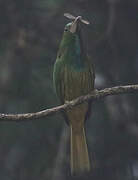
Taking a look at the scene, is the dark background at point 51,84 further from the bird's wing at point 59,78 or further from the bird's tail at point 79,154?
the bird's wing at point 59,78

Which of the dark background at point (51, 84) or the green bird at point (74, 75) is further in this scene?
the dark background at point (51, 84)

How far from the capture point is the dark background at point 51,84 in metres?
5.68

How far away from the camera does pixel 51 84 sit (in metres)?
6.04

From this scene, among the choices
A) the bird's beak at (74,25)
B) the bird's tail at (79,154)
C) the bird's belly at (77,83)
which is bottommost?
the bird's tail at (79,154)

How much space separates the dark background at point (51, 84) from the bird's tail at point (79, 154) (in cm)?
48

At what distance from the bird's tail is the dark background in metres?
0.48

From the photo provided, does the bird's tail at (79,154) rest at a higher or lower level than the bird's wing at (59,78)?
lower

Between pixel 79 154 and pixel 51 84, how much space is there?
1.38 meters

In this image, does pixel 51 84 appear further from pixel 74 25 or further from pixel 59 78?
pixel 74 25

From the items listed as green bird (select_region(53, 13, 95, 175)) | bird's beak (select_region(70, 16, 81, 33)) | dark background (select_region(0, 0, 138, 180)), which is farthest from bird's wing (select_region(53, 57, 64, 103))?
dark background (select_region(0, 0, 138, 180))

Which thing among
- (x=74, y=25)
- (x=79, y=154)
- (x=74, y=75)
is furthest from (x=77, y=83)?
(x=79, y=154)

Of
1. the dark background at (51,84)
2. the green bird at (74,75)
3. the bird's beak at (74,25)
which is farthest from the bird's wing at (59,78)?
the dark background at (51,84)

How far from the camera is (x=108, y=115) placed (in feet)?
19.3

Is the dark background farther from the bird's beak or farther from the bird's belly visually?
the bird's beak
